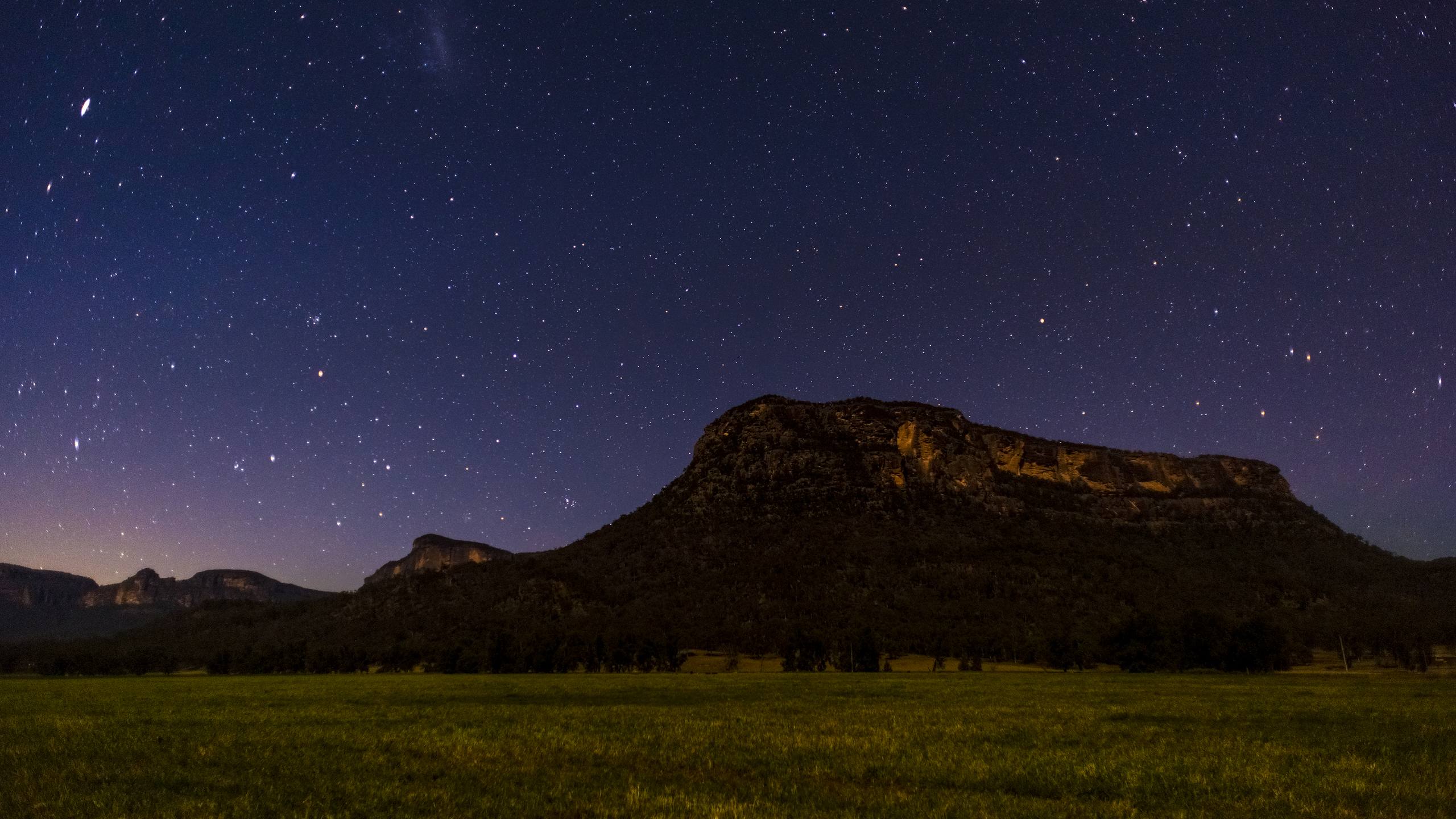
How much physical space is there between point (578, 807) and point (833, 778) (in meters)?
5.33

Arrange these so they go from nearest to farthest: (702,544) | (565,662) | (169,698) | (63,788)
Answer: (63,788)
(169,698)
(565,662)
(702,544)

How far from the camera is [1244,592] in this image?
6826 inches

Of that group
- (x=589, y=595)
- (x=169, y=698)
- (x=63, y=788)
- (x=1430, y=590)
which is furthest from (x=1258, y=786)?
(x=1430, y=590)

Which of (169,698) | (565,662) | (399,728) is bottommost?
(565,662)

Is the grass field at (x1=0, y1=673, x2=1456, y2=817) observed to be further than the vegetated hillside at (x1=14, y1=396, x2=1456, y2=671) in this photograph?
No

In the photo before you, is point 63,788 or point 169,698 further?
point 169,698

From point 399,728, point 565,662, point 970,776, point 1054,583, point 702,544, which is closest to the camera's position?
point 970,776

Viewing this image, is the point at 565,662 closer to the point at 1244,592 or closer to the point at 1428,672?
the point at 1428,672

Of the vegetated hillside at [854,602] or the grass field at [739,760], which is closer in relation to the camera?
the grass field at [739,760]

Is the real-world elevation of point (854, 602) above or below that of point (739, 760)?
below

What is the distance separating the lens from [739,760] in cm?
1612

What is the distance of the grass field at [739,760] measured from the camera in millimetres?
11562

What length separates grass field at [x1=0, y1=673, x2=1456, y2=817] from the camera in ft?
37.9

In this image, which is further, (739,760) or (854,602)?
(854,602)
